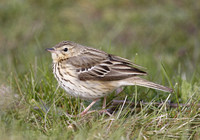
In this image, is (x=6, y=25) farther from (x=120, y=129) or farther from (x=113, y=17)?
(x=120, y=129)

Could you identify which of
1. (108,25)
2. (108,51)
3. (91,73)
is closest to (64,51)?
(91,73)

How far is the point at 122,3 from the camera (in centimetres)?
1182

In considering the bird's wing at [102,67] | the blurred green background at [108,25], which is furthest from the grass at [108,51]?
the bird's wing at [102,67]

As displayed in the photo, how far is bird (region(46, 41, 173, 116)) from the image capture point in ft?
18.1

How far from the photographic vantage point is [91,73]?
226 inches

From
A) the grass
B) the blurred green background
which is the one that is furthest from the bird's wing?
the blurred green background

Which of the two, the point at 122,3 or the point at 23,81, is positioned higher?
the point at 122,3

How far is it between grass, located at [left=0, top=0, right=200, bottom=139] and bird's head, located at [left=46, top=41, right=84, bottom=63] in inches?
16.6

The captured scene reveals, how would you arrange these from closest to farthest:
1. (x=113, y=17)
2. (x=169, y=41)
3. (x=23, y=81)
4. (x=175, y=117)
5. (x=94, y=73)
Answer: (x=175, y=117) < (x=94, y=73) < (x=23, y=81) < (x=169, y=41) < (x=113, y=17)

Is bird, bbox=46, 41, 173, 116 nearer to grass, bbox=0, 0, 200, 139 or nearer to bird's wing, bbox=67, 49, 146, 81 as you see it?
bird's wing, bbox=67, 49, 146, 81

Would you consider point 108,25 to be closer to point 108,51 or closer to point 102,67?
point 108,51

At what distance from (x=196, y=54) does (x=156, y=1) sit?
2984mm

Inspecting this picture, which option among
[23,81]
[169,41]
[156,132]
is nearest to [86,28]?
[169,41]

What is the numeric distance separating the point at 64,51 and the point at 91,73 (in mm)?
668
